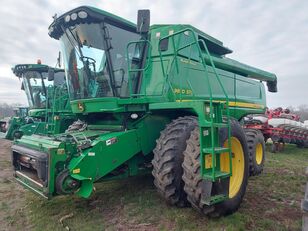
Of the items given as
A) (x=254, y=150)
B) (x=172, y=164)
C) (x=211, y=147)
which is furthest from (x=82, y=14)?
(x=254, y=150)

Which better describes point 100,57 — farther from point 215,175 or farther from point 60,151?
point 215,175

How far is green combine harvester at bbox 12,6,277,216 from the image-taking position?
3.71 meters

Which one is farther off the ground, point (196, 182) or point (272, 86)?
point (272, 86)

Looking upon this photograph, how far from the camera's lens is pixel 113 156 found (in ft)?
13.5

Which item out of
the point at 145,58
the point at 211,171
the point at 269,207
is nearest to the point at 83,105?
the point at 145,58

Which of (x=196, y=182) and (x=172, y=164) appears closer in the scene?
(x=196, y=182)

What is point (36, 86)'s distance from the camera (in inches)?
459

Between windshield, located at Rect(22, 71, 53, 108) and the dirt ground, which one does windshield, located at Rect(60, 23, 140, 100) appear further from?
windshield, located at Rect(22, 71, 53, 108)

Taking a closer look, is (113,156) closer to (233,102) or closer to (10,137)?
(233,102)

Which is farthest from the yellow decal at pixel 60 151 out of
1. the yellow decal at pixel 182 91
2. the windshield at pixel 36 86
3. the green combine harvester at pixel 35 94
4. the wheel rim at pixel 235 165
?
the windshield at pixel 36 86

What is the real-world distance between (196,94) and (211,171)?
1911 millimetres

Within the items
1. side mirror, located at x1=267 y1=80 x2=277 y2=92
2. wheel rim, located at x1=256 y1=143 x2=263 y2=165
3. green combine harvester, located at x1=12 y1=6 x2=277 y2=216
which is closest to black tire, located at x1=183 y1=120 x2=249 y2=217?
green combine harvester, located at x1=12 y1=6 x2=277 y2=216

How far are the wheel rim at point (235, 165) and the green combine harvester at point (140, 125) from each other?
0.6 inches

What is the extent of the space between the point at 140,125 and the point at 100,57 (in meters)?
1.28
